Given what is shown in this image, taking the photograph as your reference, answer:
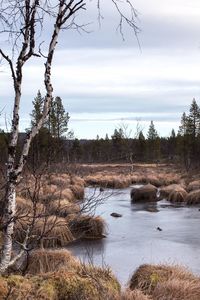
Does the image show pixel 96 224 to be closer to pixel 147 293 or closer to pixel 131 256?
pixel 131 256

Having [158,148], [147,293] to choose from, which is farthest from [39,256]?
[158,148]

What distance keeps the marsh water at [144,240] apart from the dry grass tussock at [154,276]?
2.80 ft

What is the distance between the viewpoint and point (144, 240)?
1602cm

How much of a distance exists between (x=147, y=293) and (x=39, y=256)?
3.51m

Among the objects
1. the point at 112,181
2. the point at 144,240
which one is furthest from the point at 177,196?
the point at 144,240

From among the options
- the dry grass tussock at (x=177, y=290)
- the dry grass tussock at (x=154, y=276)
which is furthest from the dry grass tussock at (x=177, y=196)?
the dry grass tussock at (x=177, y=290)

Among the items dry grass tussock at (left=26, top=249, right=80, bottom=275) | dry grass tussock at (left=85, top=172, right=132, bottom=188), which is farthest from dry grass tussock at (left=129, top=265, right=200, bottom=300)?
dry grass tussock at (left=85, top=172, right=132, bottom=188)

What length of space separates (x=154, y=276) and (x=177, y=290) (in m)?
1.19

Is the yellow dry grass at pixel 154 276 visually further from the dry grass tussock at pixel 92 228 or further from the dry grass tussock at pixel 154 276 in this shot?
the dry grass tussock at pixel 92 228

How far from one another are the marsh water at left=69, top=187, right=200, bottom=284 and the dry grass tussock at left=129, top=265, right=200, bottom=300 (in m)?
0.85

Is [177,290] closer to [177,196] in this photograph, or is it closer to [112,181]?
[177,196]

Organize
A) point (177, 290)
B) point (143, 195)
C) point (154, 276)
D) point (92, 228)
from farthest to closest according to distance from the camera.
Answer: point (143, 195), point (92, 228), point (154, 276), point (177, 290)

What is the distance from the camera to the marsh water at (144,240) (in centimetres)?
1266

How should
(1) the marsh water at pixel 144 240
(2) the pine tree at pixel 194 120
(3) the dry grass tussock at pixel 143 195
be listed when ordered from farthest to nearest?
(2) the pine tree at pixel 194 120
(3) the dry grass tussock at pixel 143 195
(1) the marsh water at pixel 144 240
